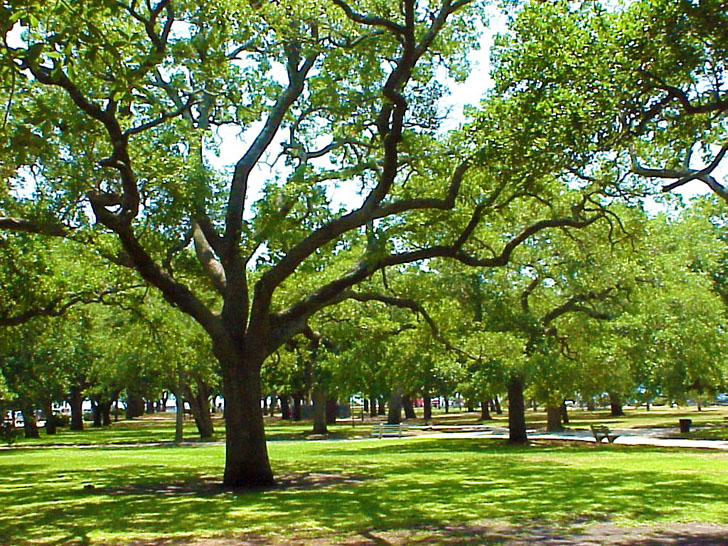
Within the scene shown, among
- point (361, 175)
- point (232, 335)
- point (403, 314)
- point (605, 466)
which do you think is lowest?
point (605, 466)

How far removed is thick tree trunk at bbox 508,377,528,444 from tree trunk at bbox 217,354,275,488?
14.2 metres

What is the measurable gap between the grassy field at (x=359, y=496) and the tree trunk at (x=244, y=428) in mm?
562

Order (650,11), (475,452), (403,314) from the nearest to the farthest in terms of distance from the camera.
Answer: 1. (650,11)
2. (475,452)
3. (403,314)

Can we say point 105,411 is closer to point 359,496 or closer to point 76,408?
point 76,408

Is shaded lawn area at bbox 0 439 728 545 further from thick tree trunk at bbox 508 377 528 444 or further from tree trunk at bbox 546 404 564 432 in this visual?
tree trunk at bbox 546 404 564 432

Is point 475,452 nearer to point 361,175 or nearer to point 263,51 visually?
point 361,175

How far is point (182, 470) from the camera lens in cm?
2080

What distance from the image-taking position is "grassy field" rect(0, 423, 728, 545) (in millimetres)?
10789

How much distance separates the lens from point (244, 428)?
1589 cm

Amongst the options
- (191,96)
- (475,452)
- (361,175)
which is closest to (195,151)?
(191,96)

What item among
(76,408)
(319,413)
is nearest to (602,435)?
(319,413)

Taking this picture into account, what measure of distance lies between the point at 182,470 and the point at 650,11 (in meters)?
16.5

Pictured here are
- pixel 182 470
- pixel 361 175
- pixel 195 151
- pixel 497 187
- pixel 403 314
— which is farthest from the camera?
pixel 403 314

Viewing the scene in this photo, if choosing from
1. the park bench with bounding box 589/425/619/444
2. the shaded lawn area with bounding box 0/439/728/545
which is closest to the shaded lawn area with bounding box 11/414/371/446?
the park bench with bounding box 589/425/619/444
